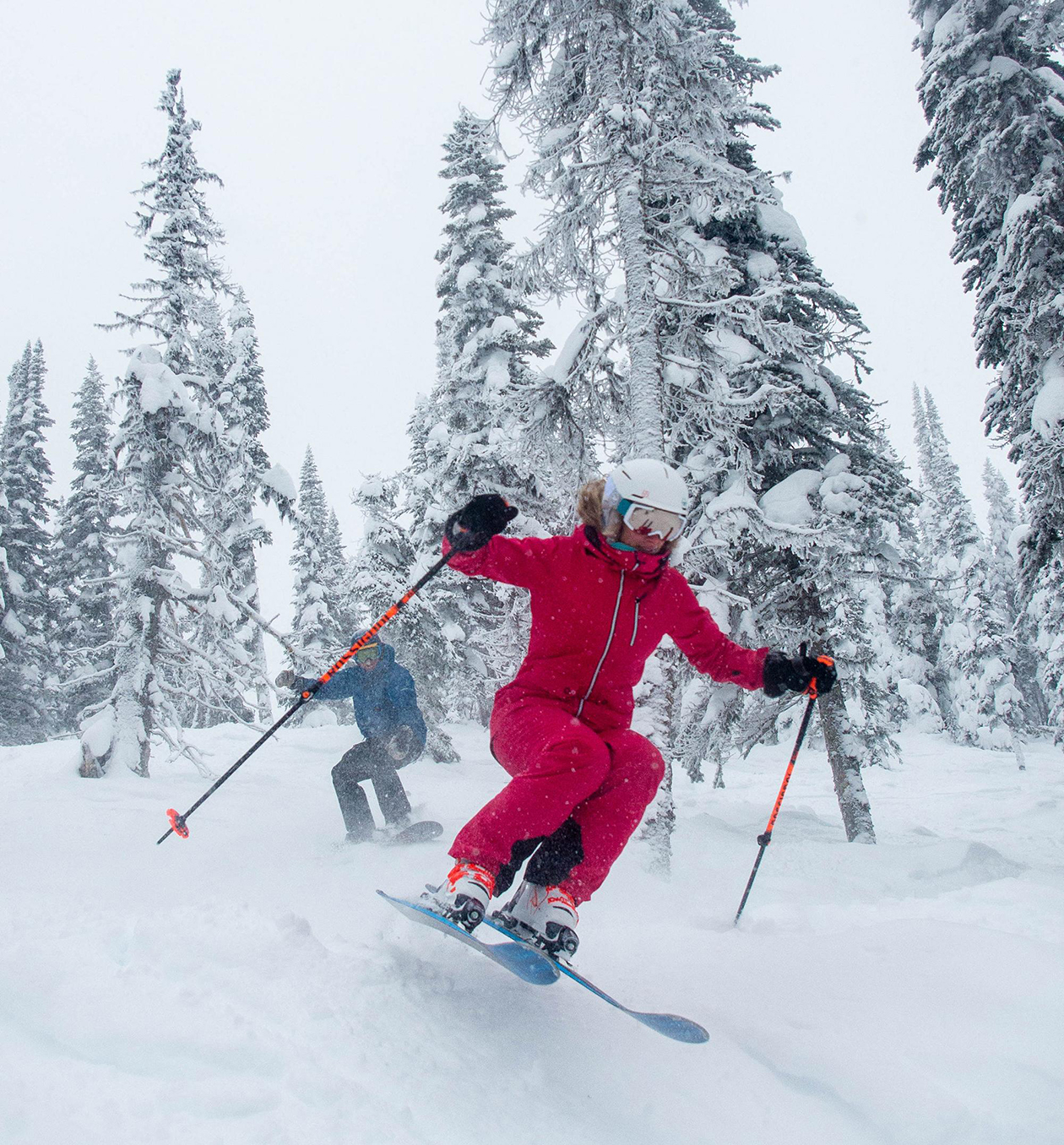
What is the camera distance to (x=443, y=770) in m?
17.0

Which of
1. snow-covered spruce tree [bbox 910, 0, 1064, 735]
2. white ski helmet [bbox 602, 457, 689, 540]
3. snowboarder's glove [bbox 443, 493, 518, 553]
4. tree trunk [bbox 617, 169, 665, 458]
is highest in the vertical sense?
snow-covered spruce tree [bbox 910, 0, 1064, 735]

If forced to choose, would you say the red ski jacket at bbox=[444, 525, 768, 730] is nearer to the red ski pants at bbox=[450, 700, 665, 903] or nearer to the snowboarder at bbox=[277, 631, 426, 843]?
the red ski pants at bbox=[450, 700, 665, 903]

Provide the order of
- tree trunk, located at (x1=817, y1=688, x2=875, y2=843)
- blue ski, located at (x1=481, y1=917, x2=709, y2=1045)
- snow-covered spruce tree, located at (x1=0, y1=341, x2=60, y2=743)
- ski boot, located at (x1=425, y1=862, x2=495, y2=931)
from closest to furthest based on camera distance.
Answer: blue ski, located at (x1=481, y1=917, x2=709, y2=1045)
ski boot, located at (x1=425, y1=862, x2=495, y2=931)
tree trunk, located at (x1=817, y1=688, x2=875, y2=843)
snow-covered spruce tree, located at (x1=0, y1=341, x2=60, y2=743)

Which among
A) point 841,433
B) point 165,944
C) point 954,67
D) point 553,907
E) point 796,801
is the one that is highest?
point 954,67

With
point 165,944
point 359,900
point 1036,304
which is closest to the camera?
point 165,944

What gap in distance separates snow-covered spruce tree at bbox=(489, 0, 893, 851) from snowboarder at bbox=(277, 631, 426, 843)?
263 centimetres

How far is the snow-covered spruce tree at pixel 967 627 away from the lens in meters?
29.5

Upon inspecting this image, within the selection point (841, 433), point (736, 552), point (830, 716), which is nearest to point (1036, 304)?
point (841, 433)

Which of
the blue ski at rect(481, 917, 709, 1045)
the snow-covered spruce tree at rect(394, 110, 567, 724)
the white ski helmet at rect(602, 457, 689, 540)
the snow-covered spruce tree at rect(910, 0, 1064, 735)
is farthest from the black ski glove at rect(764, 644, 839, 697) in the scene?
the snow-covered spruce tree at rect(394, 110, 567, 724)

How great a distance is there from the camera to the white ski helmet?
3.45 m

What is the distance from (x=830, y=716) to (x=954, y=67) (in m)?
10.6

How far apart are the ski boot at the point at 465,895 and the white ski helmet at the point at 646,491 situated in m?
1.74

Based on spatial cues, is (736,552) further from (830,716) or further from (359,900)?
(359,900)

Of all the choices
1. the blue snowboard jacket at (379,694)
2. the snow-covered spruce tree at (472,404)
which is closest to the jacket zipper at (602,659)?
the blue snowboard jacket at (379,694)
